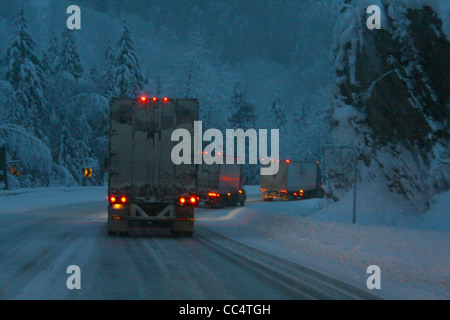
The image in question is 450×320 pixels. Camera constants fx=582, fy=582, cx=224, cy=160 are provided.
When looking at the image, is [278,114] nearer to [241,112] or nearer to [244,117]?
[244,117]

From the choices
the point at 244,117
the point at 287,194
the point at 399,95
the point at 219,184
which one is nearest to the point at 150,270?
the point at 399,95

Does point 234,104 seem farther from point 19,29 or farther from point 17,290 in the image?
point 17,290

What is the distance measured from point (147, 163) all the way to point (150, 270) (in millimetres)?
6837

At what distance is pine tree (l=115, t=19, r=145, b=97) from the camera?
220 ft

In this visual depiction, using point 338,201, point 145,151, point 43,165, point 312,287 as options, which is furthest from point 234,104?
point 312,287

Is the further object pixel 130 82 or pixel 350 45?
pixel 130 82

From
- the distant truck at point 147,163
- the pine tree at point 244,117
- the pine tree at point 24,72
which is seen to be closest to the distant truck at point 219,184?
the distant truck at point 147,163

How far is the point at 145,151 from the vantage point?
18266 millimetres

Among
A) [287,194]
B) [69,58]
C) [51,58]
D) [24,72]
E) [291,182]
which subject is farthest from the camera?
[51,58]

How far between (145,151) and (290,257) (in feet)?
19.7

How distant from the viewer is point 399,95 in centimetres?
2267

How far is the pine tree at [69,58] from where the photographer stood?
7050cm

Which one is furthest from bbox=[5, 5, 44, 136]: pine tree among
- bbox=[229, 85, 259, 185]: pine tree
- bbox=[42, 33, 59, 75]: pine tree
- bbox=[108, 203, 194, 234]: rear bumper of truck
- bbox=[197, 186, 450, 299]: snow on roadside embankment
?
bbox=[108, 203, 194, 234]: rear bumper of truck

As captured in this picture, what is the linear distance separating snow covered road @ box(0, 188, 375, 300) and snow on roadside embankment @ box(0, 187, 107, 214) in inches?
666
